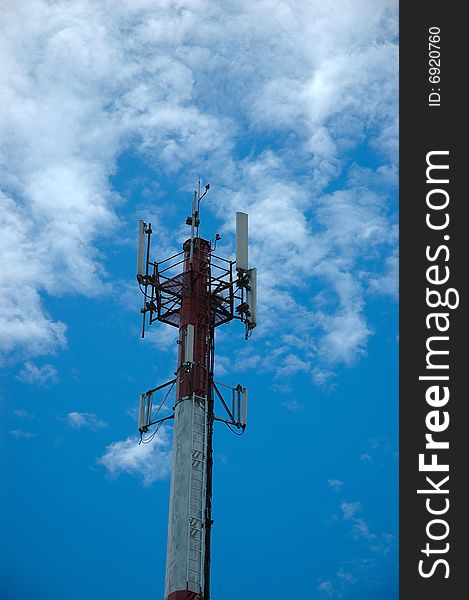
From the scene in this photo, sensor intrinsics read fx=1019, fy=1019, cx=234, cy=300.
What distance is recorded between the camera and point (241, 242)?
187 ft

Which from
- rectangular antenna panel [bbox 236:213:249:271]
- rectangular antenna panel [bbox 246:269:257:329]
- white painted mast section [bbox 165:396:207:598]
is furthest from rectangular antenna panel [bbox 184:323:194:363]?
rectangular antenna panel [bbox 236:213:249:271]

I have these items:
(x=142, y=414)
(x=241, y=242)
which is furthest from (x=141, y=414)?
(x=241, y=242)

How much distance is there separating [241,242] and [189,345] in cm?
699

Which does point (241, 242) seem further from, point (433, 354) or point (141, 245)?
point (433, 354)

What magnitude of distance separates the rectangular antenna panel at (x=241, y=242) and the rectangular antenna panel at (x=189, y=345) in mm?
4751

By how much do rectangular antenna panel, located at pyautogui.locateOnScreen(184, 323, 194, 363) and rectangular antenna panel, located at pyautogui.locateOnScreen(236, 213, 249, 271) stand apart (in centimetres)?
475

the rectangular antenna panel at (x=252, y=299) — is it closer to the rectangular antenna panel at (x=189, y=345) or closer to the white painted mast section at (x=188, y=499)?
the rectangular antenna panel at (x=189, y=345)

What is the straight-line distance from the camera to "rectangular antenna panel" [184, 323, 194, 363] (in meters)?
53.6

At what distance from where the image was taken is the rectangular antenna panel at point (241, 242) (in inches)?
2231

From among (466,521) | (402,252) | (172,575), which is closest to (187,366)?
(172,575)

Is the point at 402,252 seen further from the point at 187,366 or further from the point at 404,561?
the point at 187,366

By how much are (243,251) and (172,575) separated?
18.3 m

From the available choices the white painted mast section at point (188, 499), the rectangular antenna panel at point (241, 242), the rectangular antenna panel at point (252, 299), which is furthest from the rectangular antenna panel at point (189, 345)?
the rectangular antenna panel at point (241, 242)

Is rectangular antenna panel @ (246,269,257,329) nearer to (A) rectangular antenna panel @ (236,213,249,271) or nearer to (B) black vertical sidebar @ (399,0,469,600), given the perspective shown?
(A) rectangular antenna panel @ (236,213,249,271)
